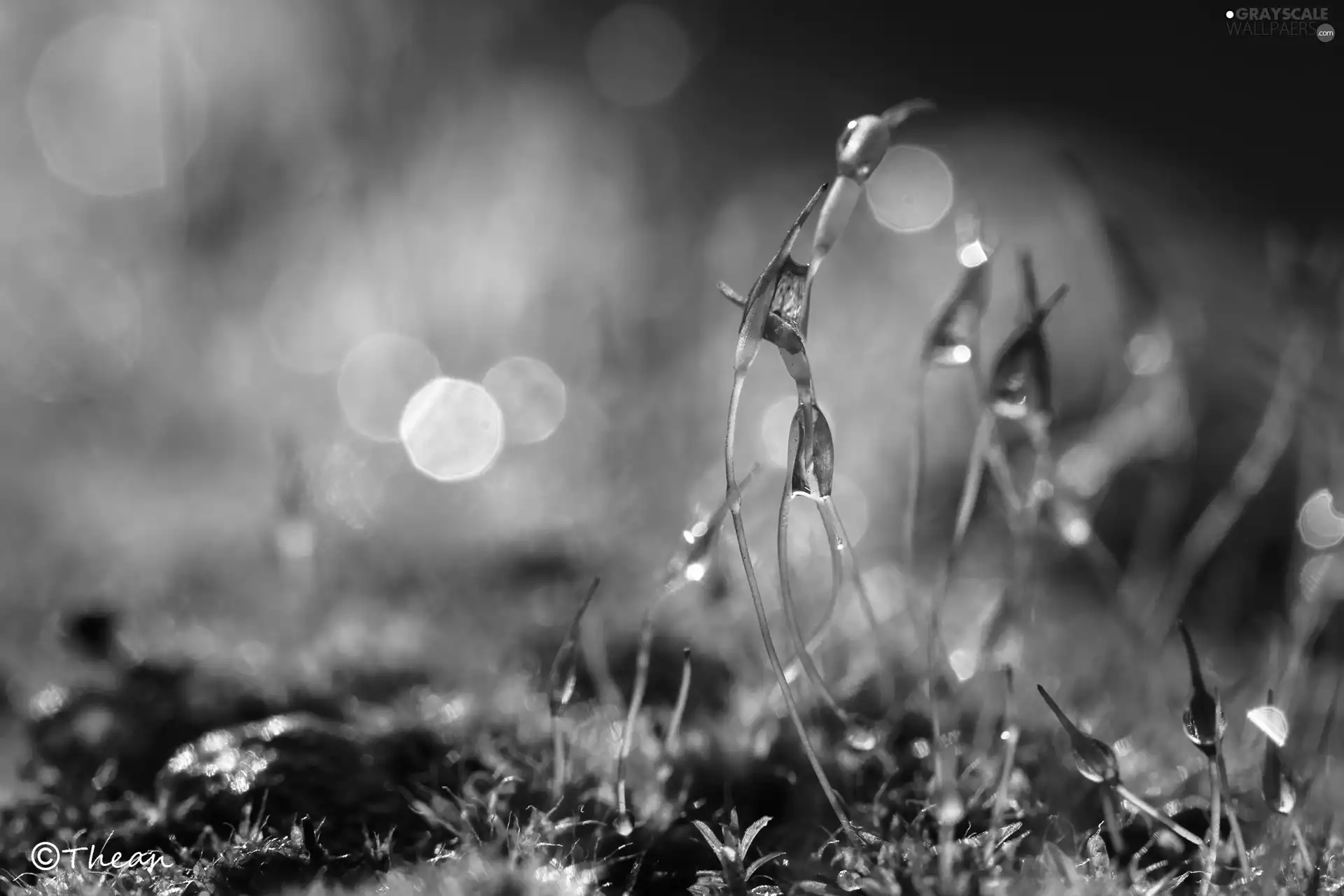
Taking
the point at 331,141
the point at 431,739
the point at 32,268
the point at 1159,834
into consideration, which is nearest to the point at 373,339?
the point at 331,141

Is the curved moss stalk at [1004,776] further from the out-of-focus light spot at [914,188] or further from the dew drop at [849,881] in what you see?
the out-of-focus light spot at [914,188]

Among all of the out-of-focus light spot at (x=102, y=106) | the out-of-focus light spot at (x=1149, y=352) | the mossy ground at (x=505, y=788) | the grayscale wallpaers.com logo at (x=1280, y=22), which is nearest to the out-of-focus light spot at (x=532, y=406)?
the mossy ground at (x=505, y=788)

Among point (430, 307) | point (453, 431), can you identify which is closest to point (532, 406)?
point (453, 431)

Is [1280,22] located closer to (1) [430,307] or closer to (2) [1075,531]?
(2) [1075,531]

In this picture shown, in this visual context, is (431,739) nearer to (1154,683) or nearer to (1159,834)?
(1159,834)

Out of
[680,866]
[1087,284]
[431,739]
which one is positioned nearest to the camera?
[680,866]

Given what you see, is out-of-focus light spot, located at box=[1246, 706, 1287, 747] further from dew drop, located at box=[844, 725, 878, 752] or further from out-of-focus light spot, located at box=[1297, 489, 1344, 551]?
out-of-focus light spot, located at box=[1297, 489, 1344, 551]

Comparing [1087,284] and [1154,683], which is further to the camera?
[1087,284]
